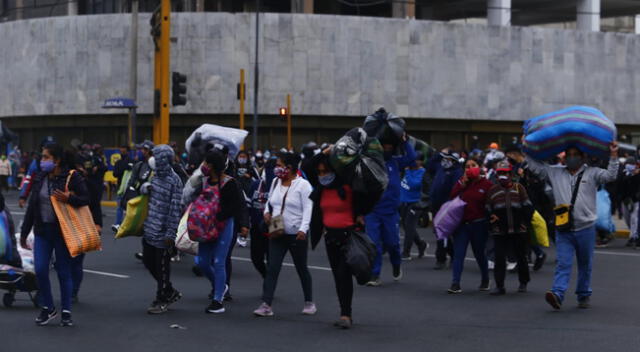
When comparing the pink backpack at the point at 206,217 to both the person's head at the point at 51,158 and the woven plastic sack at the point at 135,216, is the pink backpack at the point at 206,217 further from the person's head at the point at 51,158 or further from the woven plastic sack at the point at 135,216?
the person's head at the point at 51,158

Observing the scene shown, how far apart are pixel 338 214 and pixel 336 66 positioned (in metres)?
34.1

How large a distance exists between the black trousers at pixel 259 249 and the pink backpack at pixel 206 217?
4.91 feet

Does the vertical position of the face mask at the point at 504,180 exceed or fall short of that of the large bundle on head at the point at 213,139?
it falls short

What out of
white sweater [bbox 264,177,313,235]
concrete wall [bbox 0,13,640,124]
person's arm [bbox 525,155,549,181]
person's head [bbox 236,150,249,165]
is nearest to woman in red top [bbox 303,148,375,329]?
white sweater [bbox 264,177,313,235]

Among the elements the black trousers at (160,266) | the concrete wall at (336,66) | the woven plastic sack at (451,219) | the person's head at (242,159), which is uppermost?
the concrete wall at (336,66)

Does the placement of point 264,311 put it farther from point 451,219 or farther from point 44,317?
point 451,219

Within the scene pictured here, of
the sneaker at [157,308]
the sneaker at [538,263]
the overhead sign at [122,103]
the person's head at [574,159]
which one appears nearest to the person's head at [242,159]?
the sneaker at [538,263]

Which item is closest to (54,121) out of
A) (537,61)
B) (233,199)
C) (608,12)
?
(537,61)

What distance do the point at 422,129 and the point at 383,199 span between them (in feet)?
108

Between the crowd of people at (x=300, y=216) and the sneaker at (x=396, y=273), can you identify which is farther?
the sneaker at (x=396, y=273)

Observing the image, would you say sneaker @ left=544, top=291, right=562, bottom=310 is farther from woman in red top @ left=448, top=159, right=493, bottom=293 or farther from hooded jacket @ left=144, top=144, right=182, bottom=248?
hooded jacket @ left=144, top=144, right=182, bottom=248

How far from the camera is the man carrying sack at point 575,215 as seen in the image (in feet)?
34.2

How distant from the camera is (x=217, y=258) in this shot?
10.4m

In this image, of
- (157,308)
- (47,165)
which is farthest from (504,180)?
(47,165)
